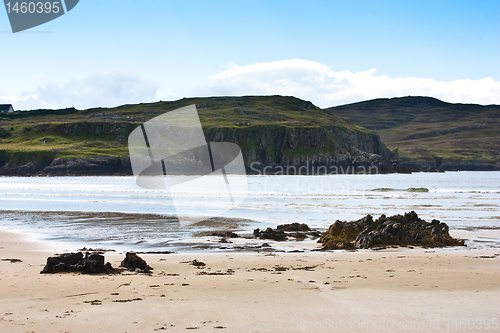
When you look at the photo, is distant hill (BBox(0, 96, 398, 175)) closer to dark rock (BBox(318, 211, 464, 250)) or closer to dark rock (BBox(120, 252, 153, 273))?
dark rock (BBox(318, 211, 464, 250))

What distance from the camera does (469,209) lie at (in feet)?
111

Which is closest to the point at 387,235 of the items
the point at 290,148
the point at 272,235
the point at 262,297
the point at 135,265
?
the point at 272,235

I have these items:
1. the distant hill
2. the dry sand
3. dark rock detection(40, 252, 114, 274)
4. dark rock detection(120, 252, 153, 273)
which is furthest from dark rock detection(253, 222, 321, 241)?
the distant hill

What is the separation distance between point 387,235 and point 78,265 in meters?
11.7

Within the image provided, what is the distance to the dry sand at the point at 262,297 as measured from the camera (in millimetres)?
7305

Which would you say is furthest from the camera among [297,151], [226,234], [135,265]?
[297,151]

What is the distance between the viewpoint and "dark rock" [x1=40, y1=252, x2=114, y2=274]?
445 inches

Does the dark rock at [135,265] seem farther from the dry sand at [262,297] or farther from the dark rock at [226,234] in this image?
the dark rock at [226,234]

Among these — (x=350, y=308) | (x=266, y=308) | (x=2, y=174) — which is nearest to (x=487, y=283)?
(x=350, y=308)

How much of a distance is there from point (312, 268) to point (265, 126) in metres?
157

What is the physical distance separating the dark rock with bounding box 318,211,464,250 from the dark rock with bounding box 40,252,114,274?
8790mm

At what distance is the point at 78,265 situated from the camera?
37.6 ft

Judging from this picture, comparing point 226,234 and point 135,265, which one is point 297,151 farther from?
point 135,265

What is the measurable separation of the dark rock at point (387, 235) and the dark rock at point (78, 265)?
28.8 feet
